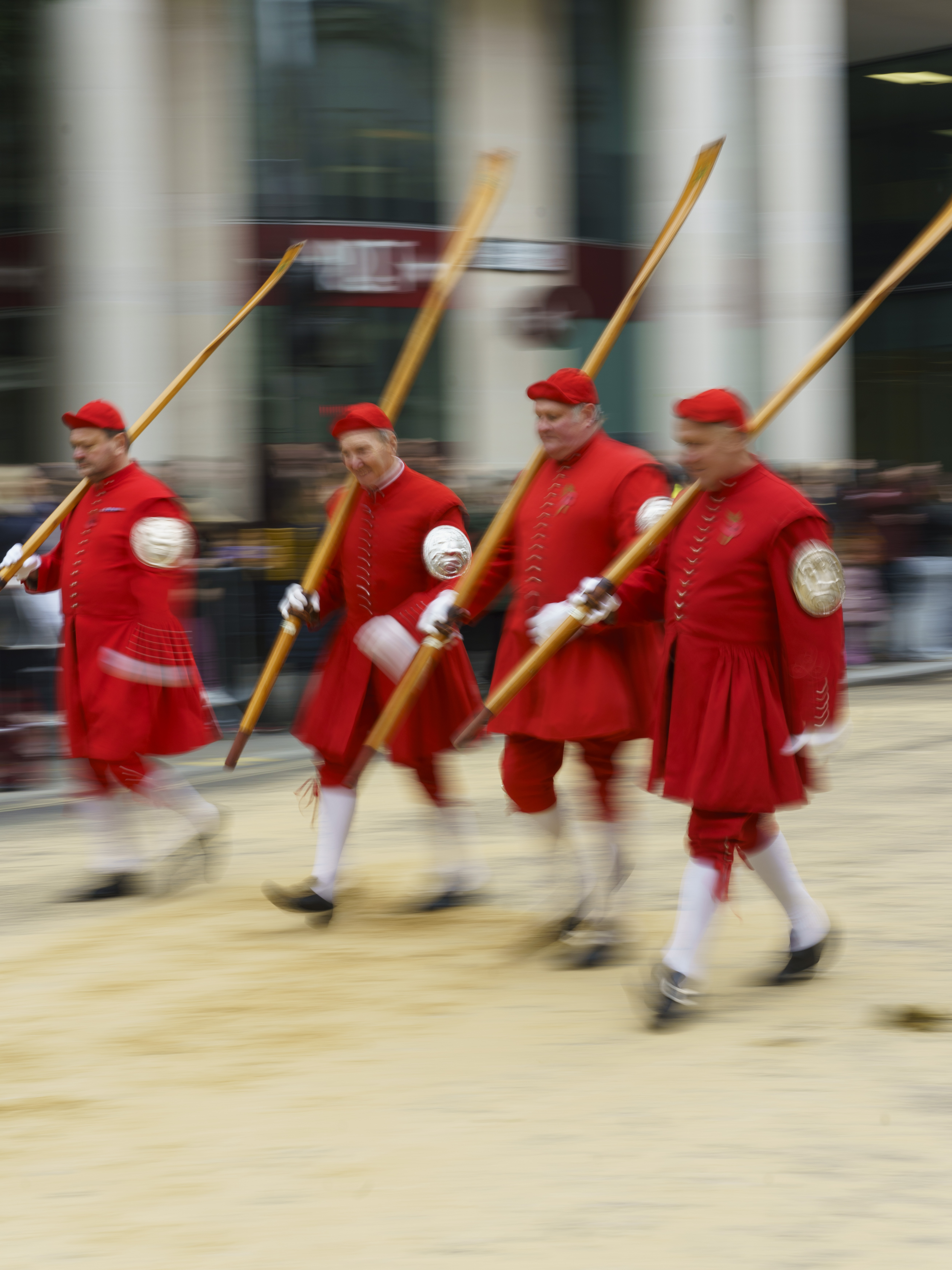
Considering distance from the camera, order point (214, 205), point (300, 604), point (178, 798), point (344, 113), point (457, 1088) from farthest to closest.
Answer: point (344, 113)
point (214, 205)
point (178, 798)
point (300, 604)
point (457, 1088)

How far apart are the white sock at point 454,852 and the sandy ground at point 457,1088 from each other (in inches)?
5.5

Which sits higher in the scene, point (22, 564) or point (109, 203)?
point (109, 203)

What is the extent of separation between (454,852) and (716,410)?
7.01 feet

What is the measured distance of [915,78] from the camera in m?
25.4

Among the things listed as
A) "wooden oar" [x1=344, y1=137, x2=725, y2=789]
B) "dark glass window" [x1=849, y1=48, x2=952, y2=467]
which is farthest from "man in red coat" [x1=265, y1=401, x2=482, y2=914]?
"dark glass window" [x1=849, y1=48, x2=952, y2=467]

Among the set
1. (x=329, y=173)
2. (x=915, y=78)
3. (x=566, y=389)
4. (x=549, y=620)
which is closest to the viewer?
(x=549, y=620)

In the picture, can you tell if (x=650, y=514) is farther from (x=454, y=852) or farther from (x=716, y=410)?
(x=454, y=852)

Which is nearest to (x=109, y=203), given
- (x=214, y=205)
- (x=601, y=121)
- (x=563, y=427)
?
(x=214, y=205)

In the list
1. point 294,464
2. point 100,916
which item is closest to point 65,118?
point 294,464

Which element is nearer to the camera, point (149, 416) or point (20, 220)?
point (149, 416)

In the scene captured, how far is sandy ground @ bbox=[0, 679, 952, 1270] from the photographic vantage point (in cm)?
325

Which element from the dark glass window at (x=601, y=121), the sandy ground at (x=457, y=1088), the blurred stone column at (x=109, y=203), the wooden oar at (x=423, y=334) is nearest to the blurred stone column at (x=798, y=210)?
the dark glass window at (x=601, y=121)

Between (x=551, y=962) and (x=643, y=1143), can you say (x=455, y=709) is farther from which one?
(x=643, y=1143)

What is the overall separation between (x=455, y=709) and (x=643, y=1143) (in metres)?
2.29
